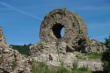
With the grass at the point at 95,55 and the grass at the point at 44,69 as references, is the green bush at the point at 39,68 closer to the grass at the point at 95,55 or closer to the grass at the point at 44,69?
the grass at the point at 44,69

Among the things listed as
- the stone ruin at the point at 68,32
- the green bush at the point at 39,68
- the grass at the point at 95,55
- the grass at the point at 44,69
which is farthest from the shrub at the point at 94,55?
the green bush at the point at 39,68

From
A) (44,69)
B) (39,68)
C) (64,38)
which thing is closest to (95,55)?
(64,38)

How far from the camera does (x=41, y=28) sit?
28922 millimetres

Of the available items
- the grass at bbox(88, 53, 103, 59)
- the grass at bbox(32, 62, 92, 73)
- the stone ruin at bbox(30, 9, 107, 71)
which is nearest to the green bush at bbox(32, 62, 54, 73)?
the grass at bbox(32, 62, 92, 73)

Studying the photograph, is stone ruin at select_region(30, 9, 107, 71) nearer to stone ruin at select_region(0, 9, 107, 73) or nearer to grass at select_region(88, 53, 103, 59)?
stone ruin at select_region(0, 9, 107, 73)

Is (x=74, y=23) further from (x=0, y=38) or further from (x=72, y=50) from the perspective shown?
(x=0, y=38)

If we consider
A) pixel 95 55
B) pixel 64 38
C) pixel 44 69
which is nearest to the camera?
pixel 44 69

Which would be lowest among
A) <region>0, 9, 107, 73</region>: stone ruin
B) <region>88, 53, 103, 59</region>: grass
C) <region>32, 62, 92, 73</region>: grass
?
<region>32, 62, 92, 73</region>: grass

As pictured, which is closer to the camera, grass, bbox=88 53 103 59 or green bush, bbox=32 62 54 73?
green bush, bbox=32 62 54 73

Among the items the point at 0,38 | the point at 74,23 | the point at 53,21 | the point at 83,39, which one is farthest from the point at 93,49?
the point at 0,38

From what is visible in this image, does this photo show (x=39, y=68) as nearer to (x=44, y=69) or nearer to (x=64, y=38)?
(x=44, y=69)

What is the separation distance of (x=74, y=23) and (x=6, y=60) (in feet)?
50.6

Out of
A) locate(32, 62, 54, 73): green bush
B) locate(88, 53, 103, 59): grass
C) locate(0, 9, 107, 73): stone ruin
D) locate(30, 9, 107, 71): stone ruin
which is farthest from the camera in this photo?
locate(30, 9, 107, 71): stone ruin

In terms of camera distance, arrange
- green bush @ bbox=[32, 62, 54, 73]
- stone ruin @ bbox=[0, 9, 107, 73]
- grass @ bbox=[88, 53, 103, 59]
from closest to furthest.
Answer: green bush @ bbox=[32, 62, 54, 73] < stone ruin @ bbox=[0, 9, 107, 73] < grass @ bbox=[88, 53, 103, 59]
